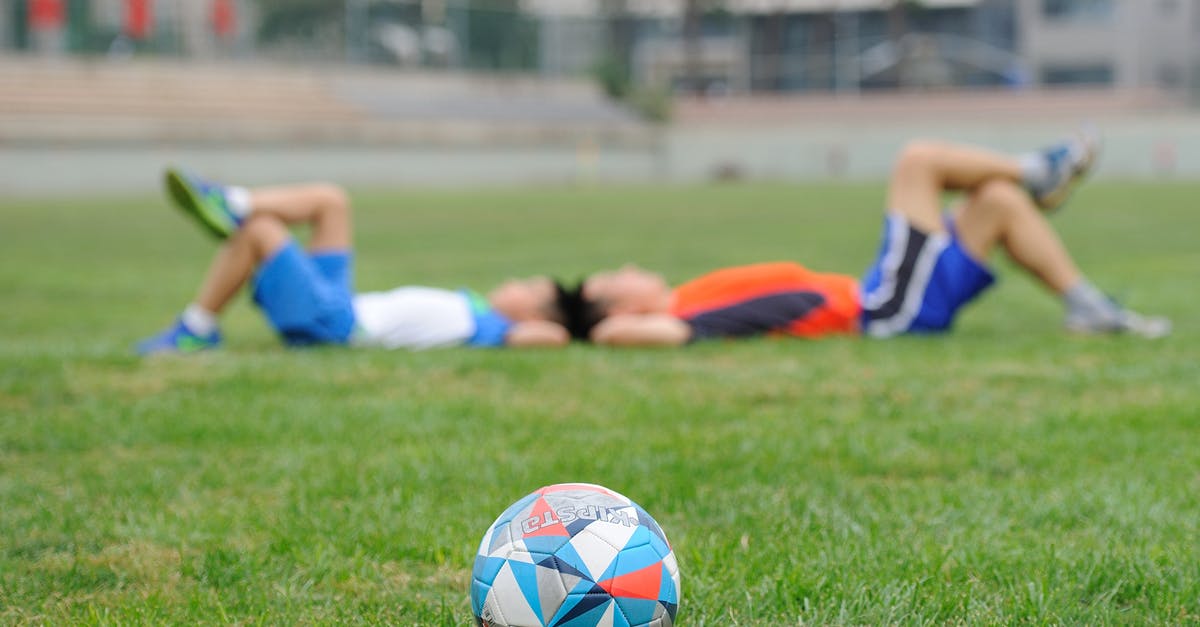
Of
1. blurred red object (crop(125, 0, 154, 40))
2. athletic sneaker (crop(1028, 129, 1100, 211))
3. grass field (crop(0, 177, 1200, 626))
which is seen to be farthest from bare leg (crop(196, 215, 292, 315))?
blurred red object (crop(125, 0, 154, 40))

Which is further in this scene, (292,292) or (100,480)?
(292,292)

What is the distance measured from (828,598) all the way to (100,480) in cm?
226

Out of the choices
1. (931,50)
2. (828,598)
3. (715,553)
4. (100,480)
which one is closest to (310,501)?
(100,480)

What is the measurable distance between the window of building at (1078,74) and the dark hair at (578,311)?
5064cm

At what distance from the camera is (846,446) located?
13.0 feet

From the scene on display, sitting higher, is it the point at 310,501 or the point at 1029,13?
the point at 1029,13

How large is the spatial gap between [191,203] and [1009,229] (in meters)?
4.04

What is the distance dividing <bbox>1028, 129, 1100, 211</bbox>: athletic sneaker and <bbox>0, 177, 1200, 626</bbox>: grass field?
0.75 m

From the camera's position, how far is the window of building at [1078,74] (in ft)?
170

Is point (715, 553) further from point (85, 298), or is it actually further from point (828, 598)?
point (85, 298)

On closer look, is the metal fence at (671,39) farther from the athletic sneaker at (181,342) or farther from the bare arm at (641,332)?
the bare arm at (641,332)

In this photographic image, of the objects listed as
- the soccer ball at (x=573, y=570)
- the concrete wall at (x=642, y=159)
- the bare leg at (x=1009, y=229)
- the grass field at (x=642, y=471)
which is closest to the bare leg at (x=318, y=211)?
the grass field at (x=642, y=471)

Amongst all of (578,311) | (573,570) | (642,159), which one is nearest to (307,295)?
(578,311)

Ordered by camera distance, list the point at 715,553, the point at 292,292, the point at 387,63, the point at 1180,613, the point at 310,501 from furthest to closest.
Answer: the point at 387,63 → the point at 292,292 → the point at 310,501 → the point at 715,553 → the point at 1180,613
